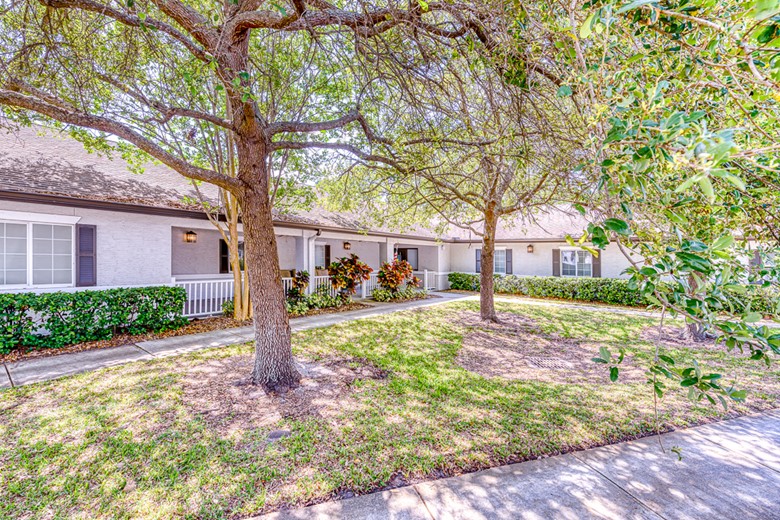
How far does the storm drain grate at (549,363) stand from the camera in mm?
6287

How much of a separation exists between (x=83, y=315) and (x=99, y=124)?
5.07 meters

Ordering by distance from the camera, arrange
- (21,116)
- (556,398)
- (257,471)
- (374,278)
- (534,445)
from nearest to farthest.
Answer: (257,471) → (534,445) → (556,398) → (21,116) → (374,278)

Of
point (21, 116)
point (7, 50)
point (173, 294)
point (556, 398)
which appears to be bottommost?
point (556, 398)

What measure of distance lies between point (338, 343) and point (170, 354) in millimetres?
3138

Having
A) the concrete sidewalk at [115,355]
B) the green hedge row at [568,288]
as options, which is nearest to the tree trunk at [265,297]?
the concrete sidewalk at [115,355]

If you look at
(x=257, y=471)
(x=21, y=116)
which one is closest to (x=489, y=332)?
(x=257, y=471)

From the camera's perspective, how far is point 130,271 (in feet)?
28.2

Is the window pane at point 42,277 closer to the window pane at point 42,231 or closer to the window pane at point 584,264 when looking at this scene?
the window pane at point 42,231

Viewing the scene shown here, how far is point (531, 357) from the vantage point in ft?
22.5

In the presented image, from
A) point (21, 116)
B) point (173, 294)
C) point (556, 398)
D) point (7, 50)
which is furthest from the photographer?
point (173, 294)

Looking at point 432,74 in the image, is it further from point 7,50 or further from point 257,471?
point 7,50

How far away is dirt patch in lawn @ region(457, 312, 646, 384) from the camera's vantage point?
19.1ft

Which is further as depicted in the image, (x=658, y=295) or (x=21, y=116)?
(x=21, y=116)

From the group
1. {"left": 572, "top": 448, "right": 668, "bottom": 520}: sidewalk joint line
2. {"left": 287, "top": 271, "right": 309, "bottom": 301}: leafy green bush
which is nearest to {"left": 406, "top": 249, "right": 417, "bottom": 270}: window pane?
{"left": 287, "top": 271, "right": 309, "bottom": 301}: leafy green bush
